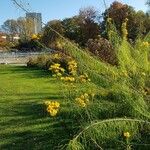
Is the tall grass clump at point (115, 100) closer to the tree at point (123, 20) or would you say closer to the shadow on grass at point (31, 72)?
the tree at point (123, 20)

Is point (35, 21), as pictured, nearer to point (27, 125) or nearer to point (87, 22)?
point (27, 125)

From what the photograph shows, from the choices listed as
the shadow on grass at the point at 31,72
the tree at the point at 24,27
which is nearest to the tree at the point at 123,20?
the tree at the point at 24,27

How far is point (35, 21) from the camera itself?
4152mm

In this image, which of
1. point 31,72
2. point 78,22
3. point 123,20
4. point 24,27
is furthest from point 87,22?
point 31,72

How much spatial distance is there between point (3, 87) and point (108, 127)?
37.9 feet

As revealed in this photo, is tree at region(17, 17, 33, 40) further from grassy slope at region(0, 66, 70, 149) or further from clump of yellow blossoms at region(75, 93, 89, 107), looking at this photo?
grassy slope at region(0, 66, 70, 149)

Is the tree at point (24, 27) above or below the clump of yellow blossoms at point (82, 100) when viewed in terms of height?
above

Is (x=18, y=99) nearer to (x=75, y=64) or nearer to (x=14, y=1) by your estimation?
(x=75, y=64)

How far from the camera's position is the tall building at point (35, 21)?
13.5ft

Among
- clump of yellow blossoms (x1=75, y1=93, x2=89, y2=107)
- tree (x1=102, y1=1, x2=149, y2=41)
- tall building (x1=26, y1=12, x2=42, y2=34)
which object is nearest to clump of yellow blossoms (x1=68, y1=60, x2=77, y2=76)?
clump of yellow blossoms (x1=75, y1=93, x2=89, y2=107)

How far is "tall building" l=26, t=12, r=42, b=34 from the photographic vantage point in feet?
13.5

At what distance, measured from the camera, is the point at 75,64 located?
217 inches

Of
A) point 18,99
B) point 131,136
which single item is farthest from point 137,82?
point 18,99

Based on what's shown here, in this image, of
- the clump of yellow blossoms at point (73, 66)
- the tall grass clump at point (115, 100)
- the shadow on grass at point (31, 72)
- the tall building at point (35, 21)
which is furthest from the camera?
the shadow on grass at point (31, 72)
